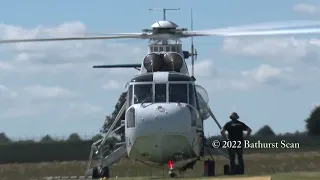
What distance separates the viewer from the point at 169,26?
2933 centimetres

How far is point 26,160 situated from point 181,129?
36839 mm

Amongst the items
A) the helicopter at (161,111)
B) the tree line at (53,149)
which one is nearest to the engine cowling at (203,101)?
the helicopter at (161,111)

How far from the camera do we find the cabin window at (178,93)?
27.8 m

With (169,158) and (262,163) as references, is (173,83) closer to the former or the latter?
(169,158)

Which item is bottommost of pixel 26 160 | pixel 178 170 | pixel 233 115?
pixel 26 160

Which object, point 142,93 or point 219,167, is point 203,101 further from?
point 219,167

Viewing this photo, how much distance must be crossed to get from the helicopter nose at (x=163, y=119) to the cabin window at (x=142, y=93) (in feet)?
2.31

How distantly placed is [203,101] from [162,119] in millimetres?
5351

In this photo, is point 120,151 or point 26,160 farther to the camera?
point 26,160

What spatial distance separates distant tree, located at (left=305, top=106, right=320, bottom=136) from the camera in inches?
2440

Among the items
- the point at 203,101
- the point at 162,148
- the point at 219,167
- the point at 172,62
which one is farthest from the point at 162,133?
the point at 219,167

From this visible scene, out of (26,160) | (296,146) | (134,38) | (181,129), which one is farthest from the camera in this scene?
(26,160)

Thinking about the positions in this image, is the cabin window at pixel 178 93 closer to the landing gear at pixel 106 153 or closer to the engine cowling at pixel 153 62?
the engine cowling at pixel 153 62

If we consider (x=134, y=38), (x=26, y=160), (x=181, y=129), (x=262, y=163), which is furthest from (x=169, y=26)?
(x=26, y=160)
